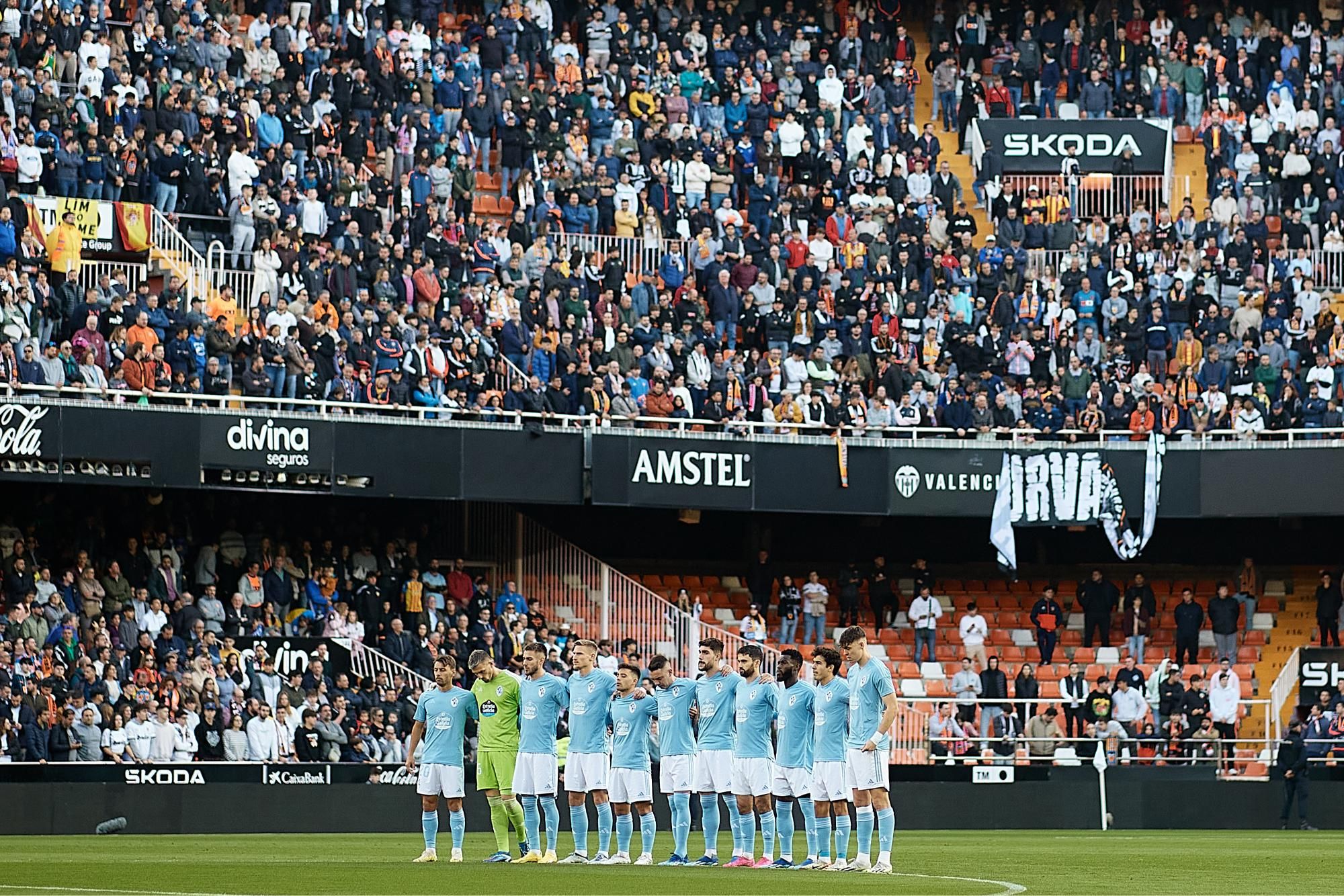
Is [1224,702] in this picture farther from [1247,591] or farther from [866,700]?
[866,700]

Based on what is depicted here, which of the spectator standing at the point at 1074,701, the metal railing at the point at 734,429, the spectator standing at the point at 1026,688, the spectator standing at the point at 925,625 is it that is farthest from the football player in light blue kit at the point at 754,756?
the spectator standing at the point at 925,625

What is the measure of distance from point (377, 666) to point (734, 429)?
21.0 ft

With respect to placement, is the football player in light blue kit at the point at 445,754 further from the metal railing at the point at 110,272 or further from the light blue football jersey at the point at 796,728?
A: the metal railing at the point at 110,272

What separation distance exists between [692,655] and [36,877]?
62.2 feet

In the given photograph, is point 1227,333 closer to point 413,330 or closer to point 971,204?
point 971,204

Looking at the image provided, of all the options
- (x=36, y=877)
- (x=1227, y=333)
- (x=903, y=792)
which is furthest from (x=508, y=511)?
(x=36, y=877)

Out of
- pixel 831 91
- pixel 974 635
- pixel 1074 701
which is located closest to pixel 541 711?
pixel 1074 701

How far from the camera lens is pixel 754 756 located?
798 inches

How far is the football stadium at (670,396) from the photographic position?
103 feet

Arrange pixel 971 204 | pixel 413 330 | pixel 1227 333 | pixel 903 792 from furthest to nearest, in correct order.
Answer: pixel 971 204 → pixel 1227 333 → pixel 413 330 → pixel 903 792

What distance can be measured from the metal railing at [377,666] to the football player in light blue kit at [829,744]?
45.5 ft

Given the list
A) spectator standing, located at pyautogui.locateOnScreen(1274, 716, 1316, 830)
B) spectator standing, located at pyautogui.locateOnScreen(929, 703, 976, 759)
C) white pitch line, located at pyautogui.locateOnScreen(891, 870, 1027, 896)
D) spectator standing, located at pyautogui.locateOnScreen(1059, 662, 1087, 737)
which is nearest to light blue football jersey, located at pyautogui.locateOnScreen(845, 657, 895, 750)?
white pitch line, located at pyautogui.locateOnScreen(891, 870, 1027, 896)

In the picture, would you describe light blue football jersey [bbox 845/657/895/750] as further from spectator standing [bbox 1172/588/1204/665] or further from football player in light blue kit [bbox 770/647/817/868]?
spectator standing [bbox 1172/588/1204/665]

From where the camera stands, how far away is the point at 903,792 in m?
31.8
